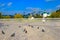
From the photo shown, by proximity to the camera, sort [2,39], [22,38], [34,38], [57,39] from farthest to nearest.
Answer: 1. [57,39]
2. [34,38]
3. [22,38]
4. [2,39]

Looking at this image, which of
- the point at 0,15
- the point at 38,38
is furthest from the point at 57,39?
the point at 0,15

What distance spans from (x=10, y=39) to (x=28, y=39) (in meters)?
1.24

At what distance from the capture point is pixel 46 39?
42.1 feet

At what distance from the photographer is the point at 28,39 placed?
11797 mm

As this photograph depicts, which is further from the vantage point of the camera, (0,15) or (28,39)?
(0,15)

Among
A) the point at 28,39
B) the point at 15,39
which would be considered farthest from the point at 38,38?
the point at 15,39

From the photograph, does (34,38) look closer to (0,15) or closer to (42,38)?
(42,38)

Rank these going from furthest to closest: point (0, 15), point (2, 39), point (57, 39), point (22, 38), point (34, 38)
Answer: point (0, 15) → point (57, 39) → point (34, 38) → point (22, 38) → point (2, 39)

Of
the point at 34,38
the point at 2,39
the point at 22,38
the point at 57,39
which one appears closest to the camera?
the point at 2,39

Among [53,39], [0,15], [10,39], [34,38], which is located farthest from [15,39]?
[0,15]

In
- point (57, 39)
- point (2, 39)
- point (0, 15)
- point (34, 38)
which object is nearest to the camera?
point (2, 39)

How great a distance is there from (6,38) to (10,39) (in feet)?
0.77

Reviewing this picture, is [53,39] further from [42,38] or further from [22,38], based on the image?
[22,38]

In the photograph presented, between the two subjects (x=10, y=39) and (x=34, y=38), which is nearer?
(x=10, y=39)
